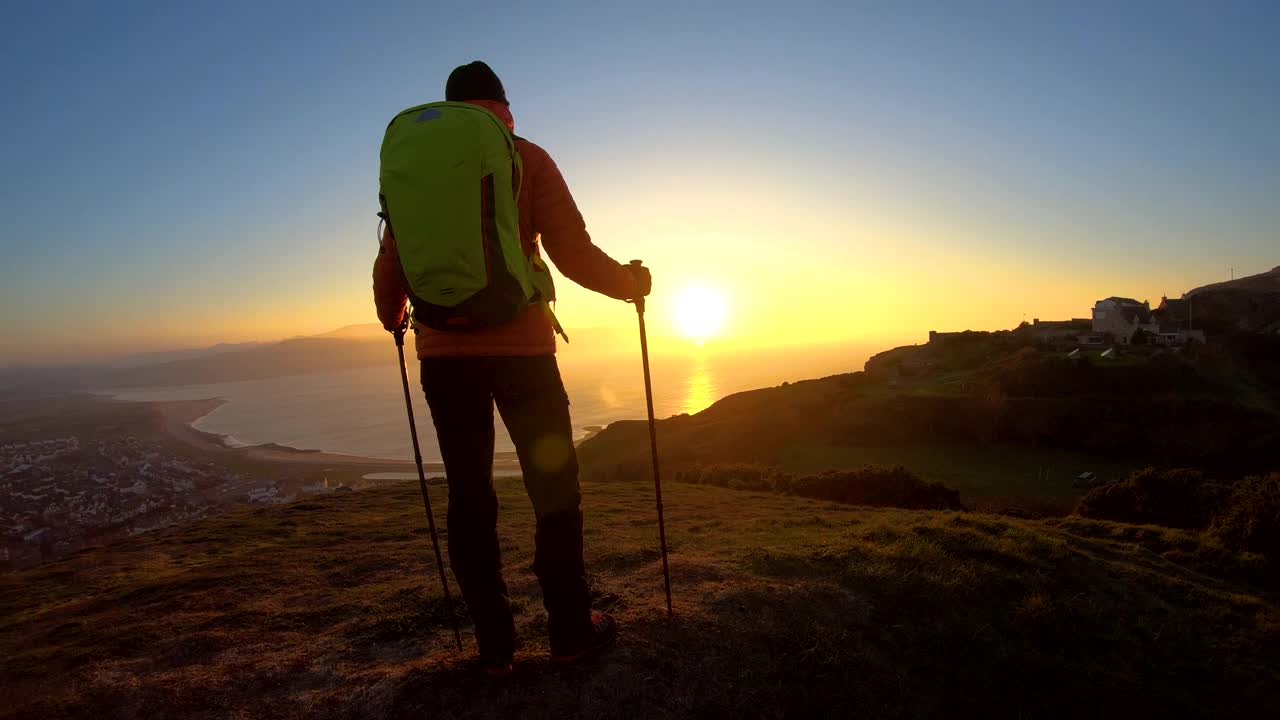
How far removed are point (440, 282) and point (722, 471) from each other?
17.9 metres

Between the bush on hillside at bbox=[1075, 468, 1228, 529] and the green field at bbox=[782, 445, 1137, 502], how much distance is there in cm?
894

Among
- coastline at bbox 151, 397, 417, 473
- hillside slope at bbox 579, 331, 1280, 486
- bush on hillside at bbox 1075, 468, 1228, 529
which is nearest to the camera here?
bush on hillside at bbox 1075, 468, 1228, 529

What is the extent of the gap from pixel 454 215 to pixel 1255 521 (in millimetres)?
10223

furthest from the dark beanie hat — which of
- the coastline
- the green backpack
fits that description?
the coastline

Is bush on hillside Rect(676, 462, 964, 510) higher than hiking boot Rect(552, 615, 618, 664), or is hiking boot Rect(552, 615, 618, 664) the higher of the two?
hiking boot Rect(552, 615, 618, 664)

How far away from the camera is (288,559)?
711cm

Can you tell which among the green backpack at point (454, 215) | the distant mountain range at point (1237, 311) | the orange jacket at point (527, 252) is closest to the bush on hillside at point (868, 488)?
the orange jacket at point (527, 252)

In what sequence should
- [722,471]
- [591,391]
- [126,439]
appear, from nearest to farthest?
[722,471]
[126,439]
[591,391]

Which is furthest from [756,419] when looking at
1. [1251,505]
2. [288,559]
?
[288,559]

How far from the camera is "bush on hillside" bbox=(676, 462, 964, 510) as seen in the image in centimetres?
1389

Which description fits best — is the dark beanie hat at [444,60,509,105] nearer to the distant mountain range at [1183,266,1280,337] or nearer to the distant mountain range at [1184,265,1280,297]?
the distant mountain range at [1183,266,1280,337]

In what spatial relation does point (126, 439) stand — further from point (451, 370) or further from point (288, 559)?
point (451, 370)

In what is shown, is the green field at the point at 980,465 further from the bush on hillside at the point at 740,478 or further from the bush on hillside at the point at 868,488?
the bush on hillside at the point at 868,488

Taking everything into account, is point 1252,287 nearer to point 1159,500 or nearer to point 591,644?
point 1159,500
